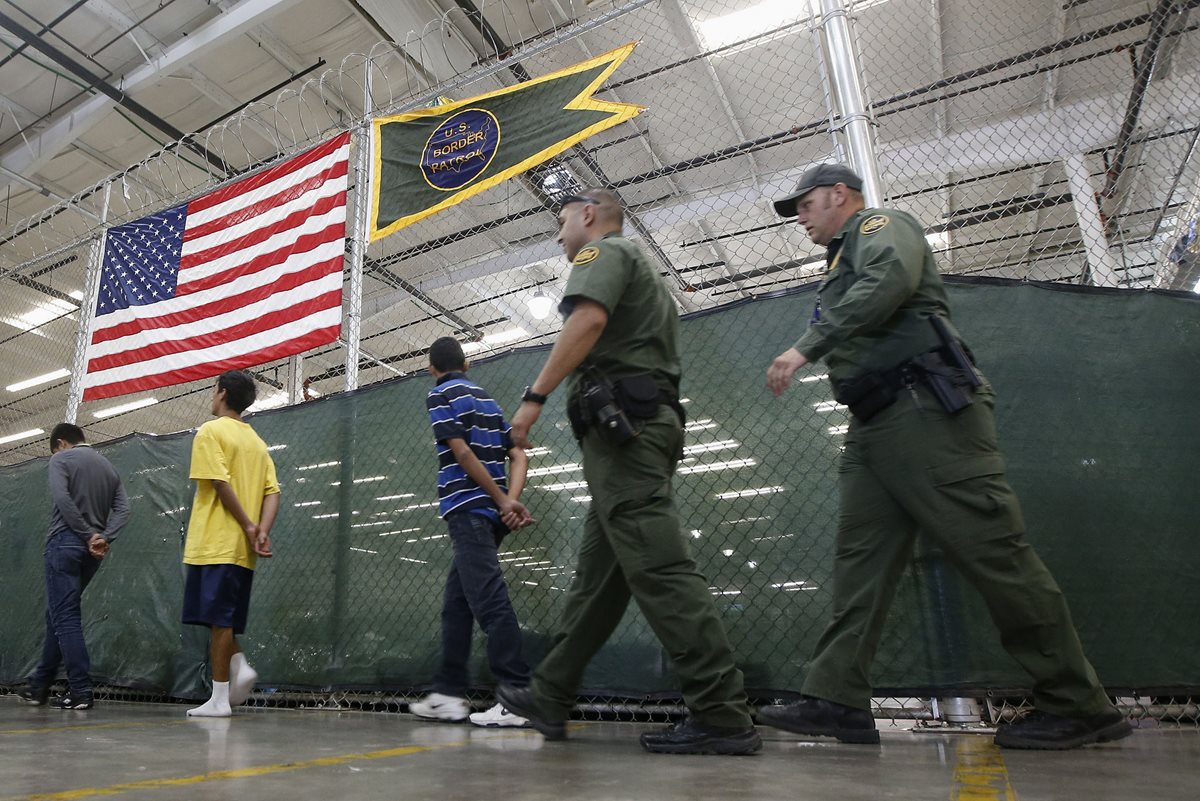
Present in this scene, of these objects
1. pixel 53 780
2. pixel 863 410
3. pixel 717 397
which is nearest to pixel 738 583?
pixel 717 397

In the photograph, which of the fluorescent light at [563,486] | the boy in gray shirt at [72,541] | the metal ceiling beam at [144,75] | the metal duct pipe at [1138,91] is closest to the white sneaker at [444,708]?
the fluorescent light at [563,486]

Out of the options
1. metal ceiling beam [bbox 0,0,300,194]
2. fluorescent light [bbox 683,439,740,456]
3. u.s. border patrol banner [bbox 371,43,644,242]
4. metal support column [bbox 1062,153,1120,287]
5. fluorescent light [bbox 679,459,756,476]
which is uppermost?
metal ceiling beam [bbox 0,0,300,194]

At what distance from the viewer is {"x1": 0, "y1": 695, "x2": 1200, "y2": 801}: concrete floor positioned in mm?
1312

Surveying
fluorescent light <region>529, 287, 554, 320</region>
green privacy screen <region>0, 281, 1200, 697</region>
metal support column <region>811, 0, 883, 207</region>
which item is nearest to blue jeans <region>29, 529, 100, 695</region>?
green privacy screen <region>0, 281, 1200, 697</region>

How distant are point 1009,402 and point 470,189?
11.3 feet

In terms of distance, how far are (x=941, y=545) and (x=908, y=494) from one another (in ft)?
0.51

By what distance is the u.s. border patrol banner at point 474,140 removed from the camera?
4.59 metres

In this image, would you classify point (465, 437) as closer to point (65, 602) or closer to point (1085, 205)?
point (65, 602)

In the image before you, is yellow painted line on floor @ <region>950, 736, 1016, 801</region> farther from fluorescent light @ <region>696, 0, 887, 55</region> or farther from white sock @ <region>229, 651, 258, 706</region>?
fluorescent light @ <region>696, 0, 887, 55</region>

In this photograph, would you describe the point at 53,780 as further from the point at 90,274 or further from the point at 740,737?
the point at 90,274

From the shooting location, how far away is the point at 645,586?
6.71ft

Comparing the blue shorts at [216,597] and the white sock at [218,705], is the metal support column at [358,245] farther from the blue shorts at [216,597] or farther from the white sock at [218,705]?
the white sock at [218,705]

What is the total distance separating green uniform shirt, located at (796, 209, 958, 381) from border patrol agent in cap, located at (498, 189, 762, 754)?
47 centimetres

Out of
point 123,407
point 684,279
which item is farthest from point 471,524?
point 123,407
